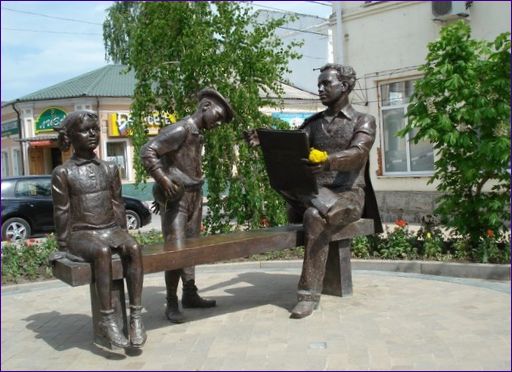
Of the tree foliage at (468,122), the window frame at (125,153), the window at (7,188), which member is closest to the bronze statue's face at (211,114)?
the tree foliage at (468,122)

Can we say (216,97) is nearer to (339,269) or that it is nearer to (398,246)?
(339,269)

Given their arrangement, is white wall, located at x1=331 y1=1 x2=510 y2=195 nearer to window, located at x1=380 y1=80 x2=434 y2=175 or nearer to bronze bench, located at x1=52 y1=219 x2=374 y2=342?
window, located at x1=380 y1=80 x2=434 y2=175

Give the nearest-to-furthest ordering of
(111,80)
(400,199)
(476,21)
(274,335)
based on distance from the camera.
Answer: (274,335), (476,21), (400,199), (111,80)

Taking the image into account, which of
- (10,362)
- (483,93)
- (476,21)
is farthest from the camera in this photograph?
(476,21)

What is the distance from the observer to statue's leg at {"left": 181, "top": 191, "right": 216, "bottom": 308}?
5.10 meters

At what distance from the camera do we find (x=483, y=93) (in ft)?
22.1

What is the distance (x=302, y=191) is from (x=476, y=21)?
23.6 ft

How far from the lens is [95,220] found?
4.30 m

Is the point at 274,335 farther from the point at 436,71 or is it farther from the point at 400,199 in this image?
the point at 400,199

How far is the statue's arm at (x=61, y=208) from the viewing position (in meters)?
4.20

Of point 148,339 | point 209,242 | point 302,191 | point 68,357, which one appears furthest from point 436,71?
point 68,357

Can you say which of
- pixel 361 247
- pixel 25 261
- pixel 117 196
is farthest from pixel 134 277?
pixel 25 261

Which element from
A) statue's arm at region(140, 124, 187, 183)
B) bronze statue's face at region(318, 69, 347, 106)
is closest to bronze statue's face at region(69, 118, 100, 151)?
statue's arm at region(140, 124, 187, 183)

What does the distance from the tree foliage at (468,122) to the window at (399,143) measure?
507cm
